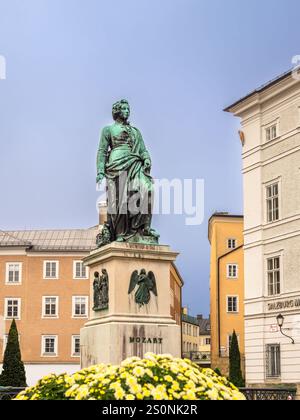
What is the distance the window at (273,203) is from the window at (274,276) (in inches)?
86.6

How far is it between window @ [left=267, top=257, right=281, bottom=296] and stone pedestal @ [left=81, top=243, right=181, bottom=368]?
2506cm

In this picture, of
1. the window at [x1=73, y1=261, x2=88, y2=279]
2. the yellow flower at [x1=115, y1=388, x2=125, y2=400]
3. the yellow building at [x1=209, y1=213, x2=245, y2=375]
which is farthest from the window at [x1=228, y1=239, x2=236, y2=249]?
the yellow flower at [x1=115, y1=388, x2=125, y2=400]

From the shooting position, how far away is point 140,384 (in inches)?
338

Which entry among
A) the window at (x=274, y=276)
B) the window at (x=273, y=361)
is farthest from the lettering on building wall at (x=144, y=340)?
the window at (x=274, y=276)

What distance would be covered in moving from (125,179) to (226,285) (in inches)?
1862

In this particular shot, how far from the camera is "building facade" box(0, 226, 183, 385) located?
68.5 m

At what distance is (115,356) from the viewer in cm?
1627

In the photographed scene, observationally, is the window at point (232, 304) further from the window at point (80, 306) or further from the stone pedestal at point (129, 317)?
the stone pedestal at point (129, 317)

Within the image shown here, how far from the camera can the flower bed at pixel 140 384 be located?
Answer: 840cm

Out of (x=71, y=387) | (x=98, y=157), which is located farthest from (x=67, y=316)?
(x=71, y=387)

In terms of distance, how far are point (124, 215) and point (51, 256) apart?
175 ft

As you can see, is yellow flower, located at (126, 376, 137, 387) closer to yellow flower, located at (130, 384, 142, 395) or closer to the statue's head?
yellow flower, located at (130, 384, 142, 395)

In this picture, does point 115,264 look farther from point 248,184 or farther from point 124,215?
point 248,184

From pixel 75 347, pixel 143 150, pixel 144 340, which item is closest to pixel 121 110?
pixel 143 150
